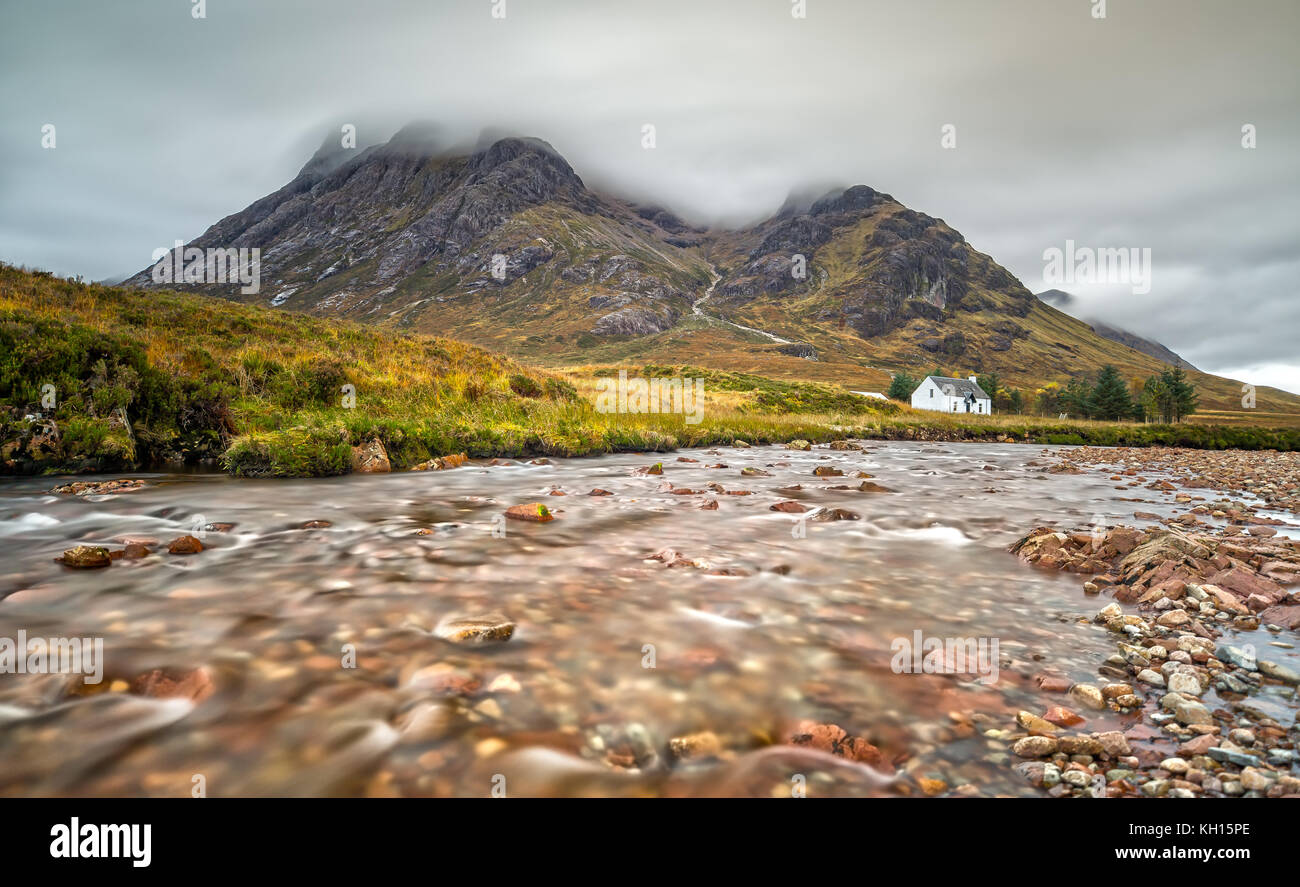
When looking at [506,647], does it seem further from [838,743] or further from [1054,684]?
[1054,684]

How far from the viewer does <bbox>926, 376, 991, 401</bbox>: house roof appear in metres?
94.4

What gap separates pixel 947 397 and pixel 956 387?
4.44 metres

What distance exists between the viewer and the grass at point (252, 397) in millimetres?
11312

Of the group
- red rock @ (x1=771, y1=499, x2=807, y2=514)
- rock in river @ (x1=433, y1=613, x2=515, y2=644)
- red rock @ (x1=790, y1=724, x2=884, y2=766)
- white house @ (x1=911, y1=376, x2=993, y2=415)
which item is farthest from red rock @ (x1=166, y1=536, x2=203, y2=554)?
white house @ (x1=911, y1=376, x2=993, y2=415)

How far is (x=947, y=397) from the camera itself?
9319cm

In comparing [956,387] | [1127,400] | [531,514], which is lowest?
[531,514]

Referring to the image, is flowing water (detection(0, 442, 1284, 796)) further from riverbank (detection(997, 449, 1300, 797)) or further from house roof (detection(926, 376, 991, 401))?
house roof (detection(926, 376, 991, 401))

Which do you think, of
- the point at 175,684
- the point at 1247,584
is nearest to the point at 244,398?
the point at 175,684

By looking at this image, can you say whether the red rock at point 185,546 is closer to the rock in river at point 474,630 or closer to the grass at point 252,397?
the rock in river at point 474,630

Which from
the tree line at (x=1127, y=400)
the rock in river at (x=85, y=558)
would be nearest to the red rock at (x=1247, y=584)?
the rock in river at (x=85, y=558)

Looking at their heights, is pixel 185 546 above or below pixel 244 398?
below
